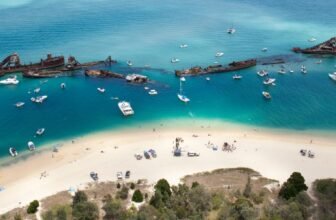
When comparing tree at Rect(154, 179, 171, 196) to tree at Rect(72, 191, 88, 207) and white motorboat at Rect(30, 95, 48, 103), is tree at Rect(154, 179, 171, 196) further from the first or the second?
white motorboat at Rect(30, 95, 48, 103)

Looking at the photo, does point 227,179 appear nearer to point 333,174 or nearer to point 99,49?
point 333,174

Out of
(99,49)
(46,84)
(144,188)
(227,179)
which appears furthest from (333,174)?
(99,49)

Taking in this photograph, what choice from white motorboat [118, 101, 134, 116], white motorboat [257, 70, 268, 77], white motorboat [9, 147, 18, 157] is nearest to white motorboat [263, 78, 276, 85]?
white motorboat [257, 70, 268, 77]

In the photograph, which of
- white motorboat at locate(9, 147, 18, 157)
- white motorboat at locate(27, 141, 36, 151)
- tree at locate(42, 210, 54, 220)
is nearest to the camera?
tree at locate(42, 210, 54, 220)

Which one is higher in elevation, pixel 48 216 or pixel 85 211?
pixel 85 211

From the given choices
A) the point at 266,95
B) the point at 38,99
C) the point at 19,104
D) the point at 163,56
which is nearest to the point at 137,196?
the point at 38,99

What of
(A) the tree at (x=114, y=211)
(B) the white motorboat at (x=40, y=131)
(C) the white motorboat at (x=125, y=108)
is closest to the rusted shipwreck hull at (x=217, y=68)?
(C) the white motorboat at (x=125, y=108)

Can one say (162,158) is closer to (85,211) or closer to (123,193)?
(123,193)
